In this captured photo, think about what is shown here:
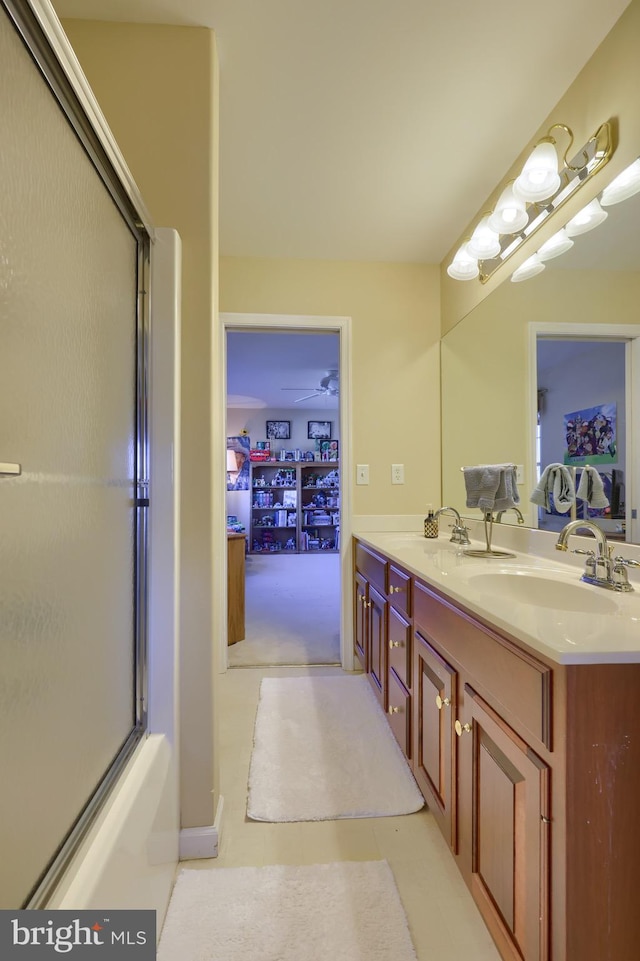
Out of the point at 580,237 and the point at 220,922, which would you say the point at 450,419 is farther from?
the point at 220,922

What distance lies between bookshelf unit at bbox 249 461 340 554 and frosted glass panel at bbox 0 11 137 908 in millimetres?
5902

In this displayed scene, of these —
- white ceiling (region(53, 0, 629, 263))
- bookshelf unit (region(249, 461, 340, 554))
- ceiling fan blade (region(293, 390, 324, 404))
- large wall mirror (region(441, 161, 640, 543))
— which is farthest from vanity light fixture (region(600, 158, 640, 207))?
bookshelf unit (region(249, 461, 340, 554))

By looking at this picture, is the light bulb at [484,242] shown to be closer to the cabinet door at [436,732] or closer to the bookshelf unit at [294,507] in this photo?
the cabinet door at [436,732]

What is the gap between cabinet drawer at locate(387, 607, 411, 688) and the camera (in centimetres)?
149

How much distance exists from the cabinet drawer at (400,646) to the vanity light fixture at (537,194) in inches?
56.7

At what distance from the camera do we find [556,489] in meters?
1.54

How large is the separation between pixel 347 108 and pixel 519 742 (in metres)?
2.00

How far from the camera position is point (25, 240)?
63cm

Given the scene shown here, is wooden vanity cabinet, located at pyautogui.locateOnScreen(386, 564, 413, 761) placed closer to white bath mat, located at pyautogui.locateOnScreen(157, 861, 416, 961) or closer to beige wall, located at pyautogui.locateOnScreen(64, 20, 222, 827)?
white bath mat, located at pyautogui.locateOnScreen(157, 861, 416, 961)

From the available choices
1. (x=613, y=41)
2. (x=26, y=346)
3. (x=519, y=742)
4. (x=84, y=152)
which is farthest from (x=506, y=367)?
(x=26, y=346)

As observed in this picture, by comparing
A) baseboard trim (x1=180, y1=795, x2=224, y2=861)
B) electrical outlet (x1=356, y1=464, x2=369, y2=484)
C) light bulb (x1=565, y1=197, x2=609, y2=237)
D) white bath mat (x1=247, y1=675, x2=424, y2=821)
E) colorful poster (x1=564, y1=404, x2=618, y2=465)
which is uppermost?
light bulb (x1=565, y1=197, x2=609, y2=237)

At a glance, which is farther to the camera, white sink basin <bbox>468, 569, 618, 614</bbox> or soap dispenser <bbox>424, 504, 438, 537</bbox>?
soap dispenser <bbox>424, 504, 438, 537</bbox>

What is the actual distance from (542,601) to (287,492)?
19.2 feet

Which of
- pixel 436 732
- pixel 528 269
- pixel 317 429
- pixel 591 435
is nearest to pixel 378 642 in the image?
pixel 436 732
